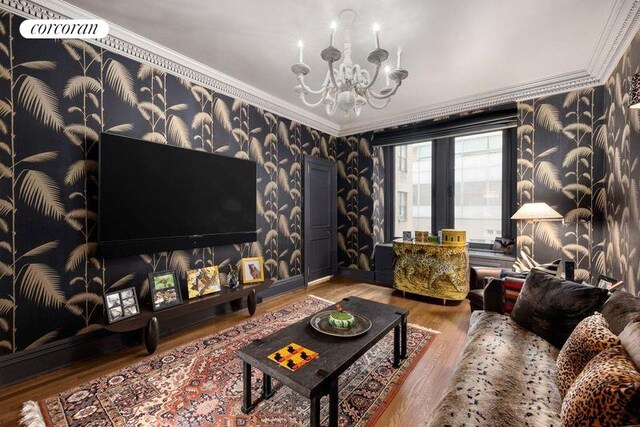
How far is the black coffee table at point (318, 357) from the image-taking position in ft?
4.53

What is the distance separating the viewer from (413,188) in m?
4.97

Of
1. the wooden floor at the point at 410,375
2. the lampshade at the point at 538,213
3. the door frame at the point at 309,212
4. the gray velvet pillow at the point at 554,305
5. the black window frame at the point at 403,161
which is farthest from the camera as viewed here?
the black window frame at the point at 403,161

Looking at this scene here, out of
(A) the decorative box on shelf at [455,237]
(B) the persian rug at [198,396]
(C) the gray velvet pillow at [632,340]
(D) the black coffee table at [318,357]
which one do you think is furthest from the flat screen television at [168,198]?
(C) the gray velvet pillow at [632,340]

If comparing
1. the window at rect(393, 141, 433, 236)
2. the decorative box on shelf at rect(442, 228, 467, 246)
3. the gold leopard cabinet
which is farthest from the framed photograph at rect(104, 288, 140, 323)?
the window at rect(393, 141, 433, 236)

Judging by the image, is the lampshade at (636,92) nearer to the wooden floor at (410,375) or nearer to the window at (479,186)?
the wooden floor at (410,375)

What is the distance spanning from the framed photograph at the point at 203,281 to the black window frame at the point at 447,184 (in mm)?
3200

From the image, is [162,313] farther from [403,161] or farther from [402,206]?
[403,161]

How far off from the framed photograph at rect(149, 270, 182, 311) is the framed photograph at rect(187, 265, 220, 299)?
15 centimetres

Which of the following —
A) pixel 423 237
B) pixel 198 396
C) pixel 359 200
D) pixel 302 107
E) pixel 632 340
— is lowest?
pixel 198 396

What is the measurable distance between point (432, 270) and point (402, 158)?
89.5 inches

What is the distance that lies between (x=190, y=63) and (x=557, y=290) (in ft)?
12.5

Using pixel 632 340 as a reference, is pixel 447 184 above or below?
above

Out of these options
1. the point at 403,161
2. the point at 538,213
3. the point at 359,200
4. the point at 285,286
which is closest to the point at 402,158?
the point at 403,161

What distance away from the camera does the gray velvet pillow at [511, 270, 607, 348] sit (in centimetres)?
161
